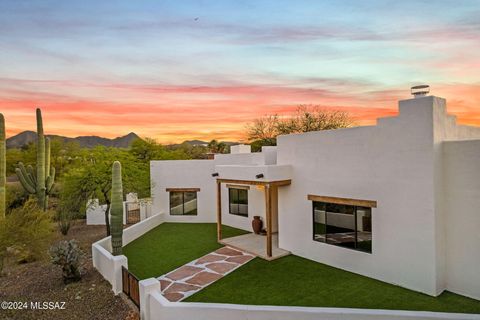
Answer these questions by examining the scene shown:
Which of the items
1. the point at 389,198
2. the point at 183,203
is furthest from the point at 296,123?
the point at 389,198

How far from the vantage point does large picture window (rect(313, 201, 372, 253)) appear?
34.0ft

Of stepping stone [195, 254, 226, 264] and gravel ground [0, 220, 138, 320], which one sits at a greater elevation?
stepping stone [195, 254, 226, 264]

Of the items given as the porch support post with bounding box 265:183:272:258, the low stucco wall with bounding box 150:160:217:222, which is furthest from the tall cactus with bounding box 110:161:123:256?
the low stucco wall with bounding box 150:160:217:222

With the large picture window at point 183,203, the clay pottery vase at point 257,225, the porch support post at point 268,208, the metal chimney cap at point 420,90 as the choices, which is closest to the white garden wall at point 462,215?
the metal chimney cap at point 420,90

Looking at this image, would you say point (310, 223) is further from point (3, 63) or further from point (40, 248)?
point (3, 63)

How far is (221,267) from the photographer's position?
1181cm

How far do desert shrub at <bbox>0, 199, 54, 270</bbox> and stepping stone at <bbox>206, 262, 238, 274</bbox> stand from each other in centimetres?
748

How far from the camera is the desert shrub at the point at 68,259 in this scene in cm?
1148

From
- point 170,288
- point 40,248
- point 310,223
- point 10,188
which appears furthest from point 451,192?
point 10,188

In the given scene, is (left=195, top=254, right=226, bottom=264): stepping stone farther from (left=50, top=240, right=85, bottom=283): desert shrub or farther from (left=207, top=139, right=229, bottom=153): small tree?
(left=207, top=139, right=229, bottom=153): small tree

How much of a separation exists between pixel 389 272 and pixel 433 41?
32.1ft

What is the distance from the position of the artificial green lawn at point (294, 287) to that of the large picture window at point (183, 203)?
6094 millimetres

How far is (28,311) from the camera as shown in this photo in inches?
382

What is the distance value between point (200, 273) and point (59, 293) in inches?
201
